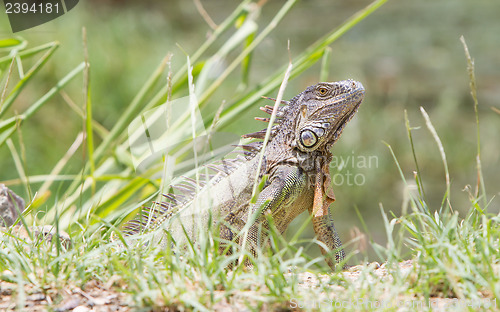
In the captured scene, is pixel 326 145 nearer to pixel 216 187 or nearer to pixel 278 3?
pixel 216 187

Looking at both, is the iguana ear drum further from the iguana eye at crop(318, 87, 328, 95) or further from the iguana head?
the iguana eye at crop(318, 87, 328, 95)

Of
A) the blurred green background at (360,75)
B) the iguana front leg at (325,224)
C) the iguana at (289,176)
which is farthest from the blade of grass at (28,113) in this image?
the blurred green background at (360,75)

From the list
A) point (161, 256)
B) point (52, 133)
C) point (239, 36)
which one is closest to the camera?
point (161, 256)

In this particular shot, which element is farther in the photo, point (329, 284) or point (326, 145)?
point (326, 145)

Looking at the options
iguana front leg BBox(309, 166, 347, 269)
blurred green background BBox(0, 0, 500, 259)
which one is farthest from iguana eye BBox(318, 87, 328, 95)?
blurred green background BBox(0, 0, 500, 259)

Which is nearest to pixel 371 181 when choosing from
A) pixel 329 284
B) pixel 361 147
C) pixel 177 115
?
pixel 361 147

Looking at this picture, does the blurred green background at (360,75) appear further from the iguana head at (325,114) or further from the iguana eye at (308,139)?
the iguana eye at (308,139)

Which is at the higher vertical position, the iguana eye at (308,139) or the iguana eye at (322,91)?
the iguana eye at (322,91)

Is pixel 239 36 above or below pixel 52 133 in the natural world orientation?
above
